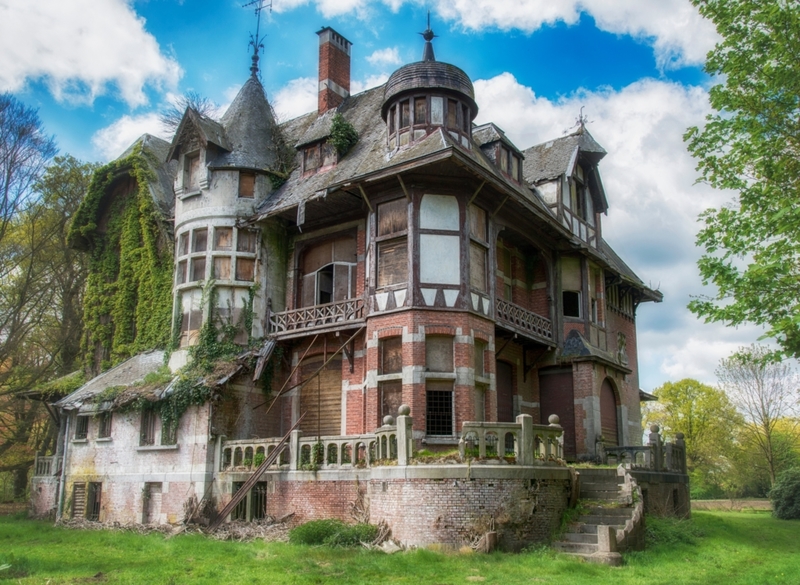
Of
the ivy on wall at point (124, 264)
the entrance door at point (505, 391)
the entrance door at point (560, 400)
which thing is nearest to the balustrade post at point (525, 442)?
the entrance door at point (505, 391)

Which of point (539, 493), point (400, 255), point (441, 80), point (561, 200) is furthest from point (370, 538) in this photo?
point (561, 200)

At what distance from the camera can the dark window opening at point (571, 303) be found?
1097 inches

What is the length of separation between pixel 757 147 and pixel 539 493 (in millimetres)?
8994

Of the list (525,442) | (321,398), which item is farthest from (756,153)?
(321,398)

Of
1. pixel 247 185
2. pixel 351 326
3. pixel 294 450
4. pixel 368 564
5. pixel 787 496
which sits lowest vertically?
pixel 368 564

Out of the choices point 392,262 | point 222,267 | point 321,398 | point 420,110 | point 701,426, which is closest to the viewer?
point 392,262

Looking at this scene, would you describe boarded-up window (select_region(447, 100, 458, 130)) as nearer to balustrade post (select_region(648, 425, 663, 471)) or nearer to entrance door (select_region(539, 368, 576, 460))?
entrance door (select_region(539, 368, 576, 460))

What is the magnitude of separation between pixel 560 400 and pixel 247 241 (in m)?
12.3

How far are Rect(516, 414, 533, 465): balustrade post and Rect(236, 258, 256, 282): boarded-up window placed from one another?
473 inches

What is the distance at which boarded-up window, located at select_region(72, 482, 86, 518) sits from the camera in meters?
26.3

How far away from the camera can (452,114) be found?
24250 mm

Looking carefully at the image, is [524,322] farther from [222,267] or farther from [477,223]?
[222,267]

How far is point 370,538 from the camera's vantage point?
17.0 m

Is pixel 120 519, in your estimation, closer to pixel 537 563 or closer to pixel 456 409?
pixel 456 409
